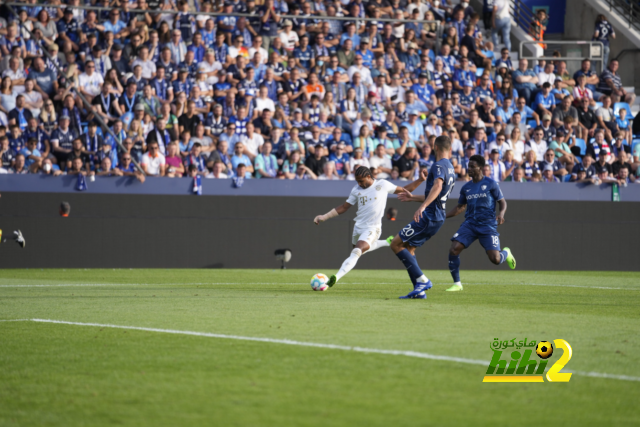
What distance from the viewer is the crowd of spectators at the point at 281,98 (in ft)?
60.8

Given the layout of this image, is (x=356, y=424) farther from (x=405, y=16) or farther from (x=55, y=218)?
(x=405, y=16)

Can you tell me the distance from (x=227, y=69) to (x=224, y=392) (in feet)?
54.2

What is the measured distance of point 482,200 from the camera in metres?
12.2

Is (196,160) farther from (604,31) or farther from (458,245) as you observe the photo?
(604,31)

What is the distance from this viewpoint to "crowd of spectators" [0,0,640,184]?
18547mm

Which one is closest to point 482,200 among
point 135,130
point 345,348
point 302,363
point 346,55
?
point 345,348

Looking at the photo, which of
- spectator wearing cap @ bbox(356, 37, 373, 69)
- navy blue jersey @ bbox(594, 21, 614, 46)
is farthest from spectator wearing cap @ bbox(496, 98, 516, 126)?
navy blue jersey @ bbox(594, 21, 614, 46)

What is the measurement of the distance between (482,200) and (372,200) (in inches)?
71.0

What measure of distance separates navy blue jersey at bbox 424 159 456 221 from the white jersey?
0.87m

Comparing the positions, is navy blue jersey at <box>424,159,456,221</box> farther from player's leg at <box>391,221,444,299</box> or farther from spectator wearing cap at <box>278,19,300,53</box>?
spectator wearing cap at <box>278,19,300,53</box>

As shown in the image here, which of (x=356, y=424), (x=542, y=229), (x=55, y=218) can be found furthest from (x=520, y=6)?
(x=356, y=424)

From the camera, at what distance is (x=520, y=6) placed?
28.4m

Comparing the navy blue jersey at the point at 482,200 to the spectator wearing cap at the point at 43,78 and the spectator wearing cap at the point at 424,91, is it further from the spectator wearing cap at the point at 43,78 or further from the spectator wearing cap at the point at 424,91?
the spectator wearing cap at the point at 43,78

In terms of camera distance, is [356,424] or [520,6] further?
[520,6]
